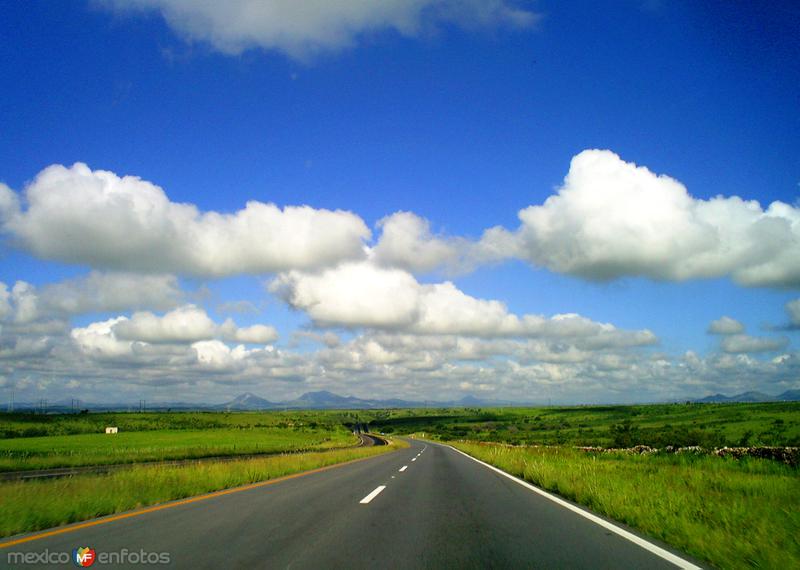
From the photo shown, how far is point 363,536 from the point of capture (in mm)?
7652

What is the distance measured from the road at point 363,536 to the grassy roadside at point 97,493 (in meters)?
1.26

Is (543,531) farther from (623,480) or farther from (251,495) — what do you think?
(251,495)

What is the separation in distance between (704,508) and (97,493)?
12.3 meters

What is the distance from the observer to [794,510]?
832 centimetres

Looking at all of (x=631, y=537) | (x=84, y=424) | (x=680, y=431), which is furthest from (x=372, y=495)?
(x=84, y=424)

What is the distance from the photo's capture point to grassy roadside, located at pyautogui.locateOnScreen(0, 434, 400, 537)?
30.1 feet

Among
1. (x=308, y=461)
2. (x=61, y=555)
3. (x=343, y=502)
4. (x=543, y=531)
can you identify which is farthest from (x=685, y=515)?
(x=308, y=461)

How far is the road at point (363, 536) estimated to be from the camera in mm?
6277

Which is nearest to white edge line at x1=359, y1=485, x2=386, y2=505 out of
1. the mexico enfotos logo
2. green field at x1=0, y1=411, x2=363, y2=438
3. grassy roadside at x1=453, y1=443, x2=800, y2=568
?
grassy roadside at x1=453, y1=443, x2=800, y2=568

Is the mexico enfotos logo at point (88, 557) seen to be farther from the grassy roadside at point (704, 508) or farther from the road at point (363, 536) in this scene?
the grassy roadside at point (704, 508)

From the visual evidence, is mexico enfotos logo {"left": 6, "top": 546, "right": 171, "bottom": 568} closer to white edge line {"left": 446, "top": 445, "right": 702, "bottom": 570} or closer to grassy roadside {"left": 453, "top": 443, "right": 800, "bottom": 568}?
white edge line {"left": 446, "top": 445, "right": 702, "bottom": 570}

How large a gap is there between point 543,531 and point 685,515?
245 centimetres

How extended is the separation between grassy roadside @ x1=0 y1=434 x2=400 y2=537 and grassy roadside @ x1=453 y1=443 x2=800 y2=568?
9720mm

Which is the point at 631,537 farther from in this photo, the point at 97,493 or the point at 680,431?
the point at 680,431
